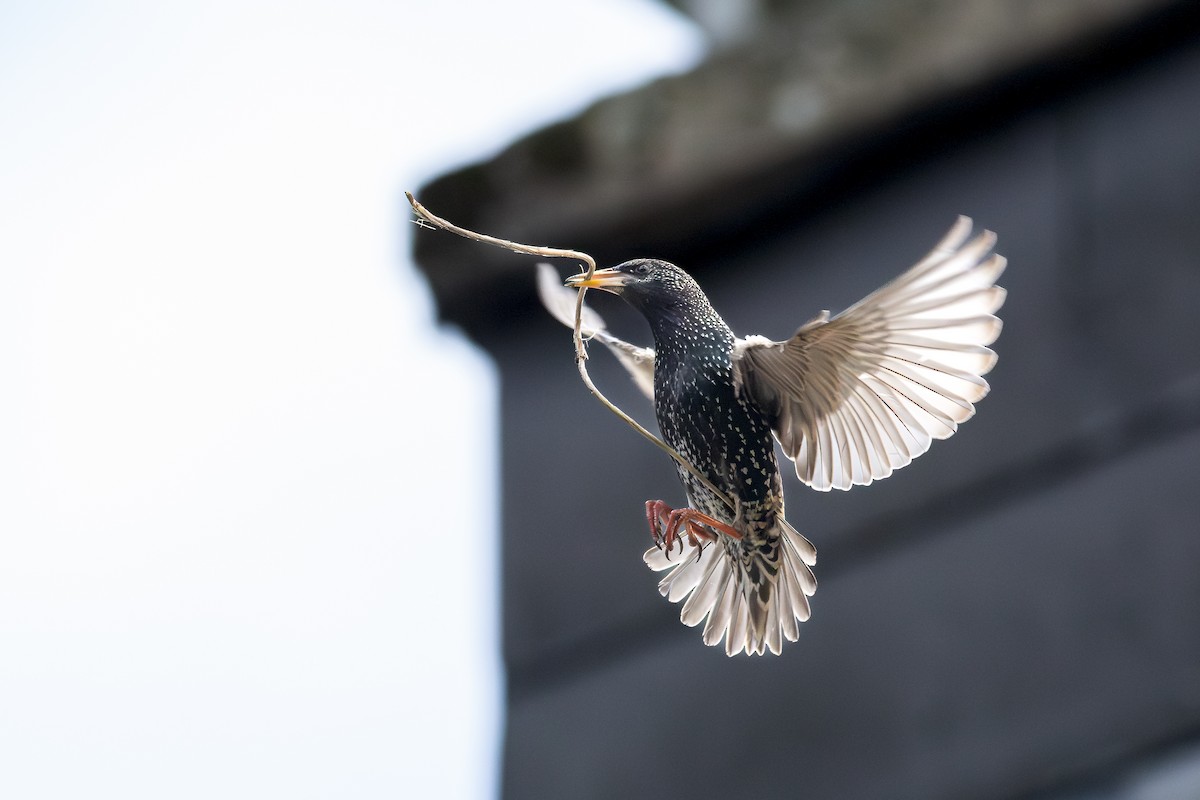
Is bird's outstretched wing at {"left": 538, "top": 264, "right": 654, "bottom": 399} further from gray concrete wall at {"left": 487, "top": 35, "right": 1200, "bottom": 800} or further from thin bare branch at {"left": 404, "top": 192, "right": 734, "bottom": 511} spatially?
gray concrete wall at {"left": 487, "top": 35, "right": 1200, "bottom": 800}

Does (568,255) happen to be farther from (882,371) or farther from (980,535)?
(980,535)

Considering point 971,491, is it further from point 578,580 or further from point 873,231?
point 578,580

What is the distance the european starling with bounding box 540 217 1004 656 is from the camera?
6.78 feet

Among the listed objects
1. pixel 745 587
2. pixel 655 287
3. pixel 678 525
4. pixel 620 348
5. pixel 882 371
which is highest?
pixel 620 348

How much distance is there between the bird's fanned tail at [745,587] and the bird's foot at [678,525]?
0.69 ft

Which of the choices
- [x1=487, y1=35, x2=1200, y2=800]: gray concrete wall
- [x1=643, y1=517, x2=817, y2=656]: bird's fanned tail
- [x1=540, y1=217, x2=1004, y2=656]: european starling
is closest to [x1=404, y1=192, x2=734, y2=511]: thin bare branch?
[x1=540, y1=217, x2=1004, y2=656]: european starling

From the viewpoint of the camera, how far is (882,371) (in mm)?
2246

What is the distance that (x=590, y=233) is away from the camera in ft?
17.4

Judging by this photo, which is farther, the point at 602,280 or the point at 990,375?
the point at 990,375

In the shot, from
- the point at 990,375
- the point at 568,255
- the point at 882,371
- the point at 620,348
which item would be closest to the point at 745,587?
the point at 620,348

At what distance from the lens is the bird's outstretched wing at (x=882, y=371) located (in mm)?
2023

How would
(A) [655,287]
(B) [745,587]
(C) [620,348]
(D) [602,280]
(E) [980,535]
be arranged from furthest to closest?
(E) [980,535] < (C) [620,348] < (B) [745,587] < (A) [655,287] < (D) [602,280]

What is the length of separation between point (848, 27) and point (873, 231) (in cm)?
73

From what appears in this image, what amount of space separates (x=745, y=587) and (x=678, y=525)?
0.56 m
